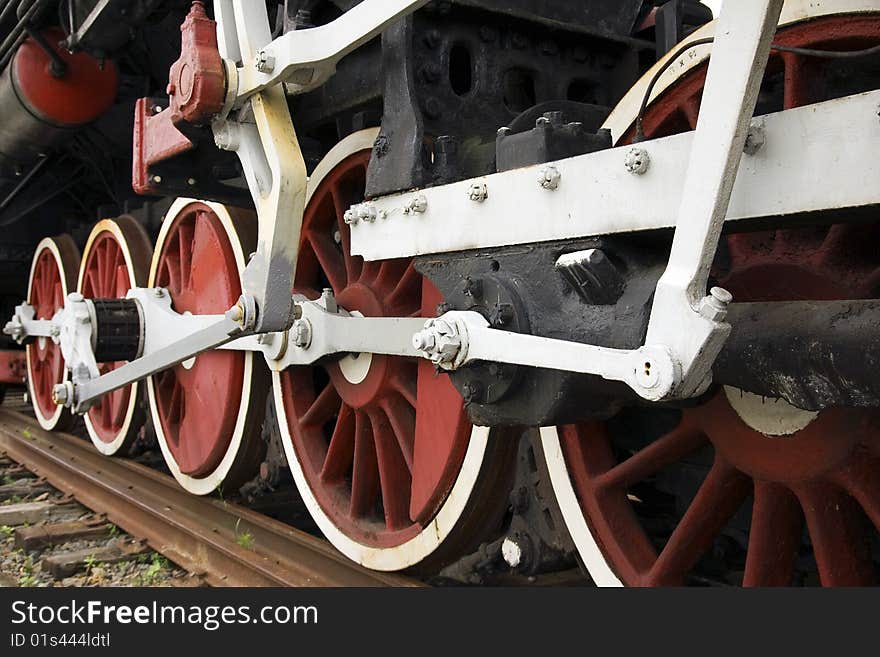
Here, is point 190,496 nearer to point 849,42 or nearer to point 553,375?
point 553,375

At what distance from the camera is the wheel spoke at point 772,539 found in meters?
1.33

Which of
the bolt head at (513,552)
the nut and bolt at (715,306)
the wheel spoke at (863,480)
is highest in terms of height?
the nut and bolt at (715,306)

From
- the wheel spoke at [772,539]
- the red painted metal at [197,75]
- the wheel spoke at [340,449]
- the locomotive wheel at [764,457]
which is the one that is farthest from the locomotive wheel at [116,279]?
the wheel spoke at [772,539]

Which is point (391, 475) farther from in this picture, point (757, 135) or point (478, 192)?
point (757, 135)

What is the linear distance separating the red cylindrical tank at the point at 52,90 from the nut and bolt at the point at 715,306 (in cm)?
299

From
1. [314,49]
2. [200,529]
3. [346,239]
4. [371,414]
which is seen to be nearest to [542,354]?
[314,49]

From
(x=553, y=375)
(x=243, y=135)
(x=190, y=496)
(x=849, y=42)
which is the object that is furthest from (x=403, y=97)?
(x=190, y=496)

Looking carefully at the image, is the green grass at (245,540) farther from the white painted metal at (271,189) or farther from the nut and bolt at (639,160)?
the nut and bolt at (639,160)

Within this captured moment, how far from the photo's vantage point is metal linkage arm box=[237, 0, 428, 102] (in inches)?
54.7

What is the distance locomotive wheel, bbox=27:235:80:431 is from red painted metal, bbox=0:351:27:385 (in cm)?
26

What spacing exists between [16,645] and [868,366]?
57.0 inches

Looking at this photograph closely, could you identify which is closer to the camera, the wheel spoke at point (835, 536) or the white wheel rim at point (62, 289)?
the wheel spoke at point (835, 536)

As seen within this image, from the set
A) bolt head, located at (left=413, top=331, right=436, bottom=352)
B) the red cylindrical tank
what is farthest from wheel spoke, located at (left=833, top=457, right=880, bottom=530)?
the red cylindrical tank

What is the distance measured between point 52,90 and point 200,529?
75.7 inches
